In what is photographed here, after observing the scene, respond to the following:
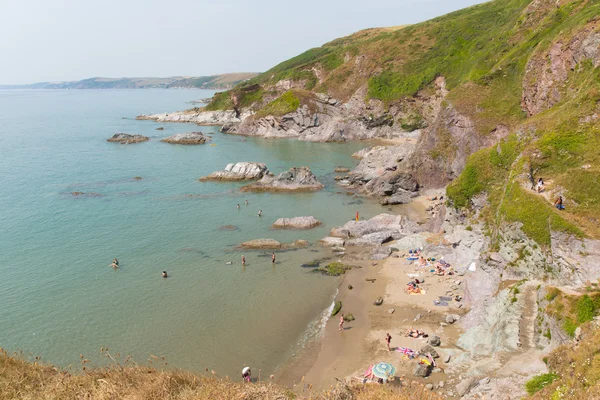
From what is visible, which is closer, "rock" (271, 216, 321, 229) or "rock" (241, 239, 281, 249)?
"rock" (241, 239, 281, 249)

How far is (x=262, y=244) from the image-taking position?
40438 mm

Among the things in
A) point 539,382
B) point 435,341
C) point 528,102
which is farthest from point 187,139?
point 539,382

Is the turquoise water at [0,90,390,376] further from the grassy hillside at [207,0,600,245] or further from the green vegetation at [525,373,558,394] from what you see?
the grassy hillside at [207,0,600,245]

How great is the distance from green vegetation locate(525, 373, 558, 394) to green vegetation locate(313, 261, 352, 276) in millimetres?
20223

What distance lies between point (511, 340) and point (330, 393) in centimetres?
1421

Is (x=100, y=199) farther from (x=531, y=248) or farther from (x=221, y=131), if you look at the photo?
(x=221, y=131)

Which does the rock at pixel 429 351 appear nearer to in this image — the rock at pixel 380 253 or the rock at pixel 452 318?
the rock at pixel 452 318

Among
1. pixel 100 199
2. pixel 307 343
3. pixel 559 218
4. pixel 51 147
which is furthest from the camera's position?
pixel 51 147

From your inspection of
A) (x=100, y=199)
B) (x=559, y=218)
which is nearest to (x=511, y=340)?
(x=559, y=218)

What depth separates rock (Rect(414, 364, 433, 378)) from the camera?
2044 centimetres

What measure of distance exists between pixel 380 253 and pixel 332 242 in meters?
5.54

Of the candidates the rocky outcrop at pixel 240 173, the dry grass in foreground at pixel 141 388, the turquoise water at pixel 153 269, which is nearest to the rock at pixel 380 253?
the turquoise water at pixel 153 269

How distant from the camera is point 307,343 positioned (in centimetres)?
2552

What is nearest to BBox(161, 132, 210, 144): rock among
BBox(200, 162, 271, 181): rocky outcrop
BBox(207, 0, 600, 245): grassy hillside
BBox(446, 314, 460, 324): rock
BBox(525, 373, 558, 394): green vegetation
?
BBox(200, 162, 271, 181): rocky outcrop
